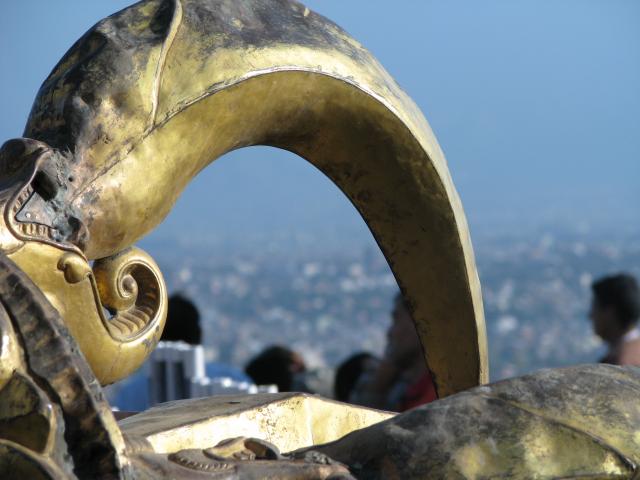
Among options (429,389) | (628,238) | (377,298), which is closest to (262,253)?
(628,238)

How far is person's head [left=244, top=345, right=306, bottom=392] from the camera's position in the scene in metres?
5.08

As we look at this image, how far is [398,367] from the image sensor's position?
3.97 metres

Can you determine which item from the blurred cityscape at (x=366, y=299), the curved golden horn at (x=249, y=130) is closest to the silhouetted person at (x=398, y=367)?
the curved golden horn at (x=249, y=130)

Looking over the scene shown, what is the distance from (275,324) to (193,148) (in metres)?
31.2

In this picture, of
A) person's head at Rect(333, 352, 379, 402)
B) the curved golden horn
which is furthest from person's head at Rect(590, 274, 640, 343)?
the curved golden horn

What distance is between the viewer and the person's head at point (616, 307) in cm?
411

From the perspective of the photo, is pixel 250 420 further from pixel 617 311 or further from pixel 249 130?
pixel 617 311

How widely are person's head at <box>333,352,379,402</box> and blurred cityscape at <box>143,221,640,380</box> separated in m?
12.9

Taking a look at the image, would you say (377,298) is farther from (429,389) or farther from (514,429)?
(514,429)

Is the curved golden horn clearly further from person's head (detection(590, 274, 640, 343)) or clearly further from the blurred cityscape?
the blurred cityscape

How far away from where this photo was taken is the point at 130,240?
1611 mm

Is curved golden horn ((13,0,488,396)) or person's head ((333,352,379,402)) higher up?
curved golden horn ((13,0,488,396))

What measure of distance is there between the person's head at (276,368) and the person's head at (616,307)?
1331mm

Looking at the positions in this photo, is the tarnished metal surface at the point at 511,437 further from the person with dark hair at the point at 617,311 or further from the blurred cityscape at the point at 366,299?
the blurred cityscape at the point at 366,299
